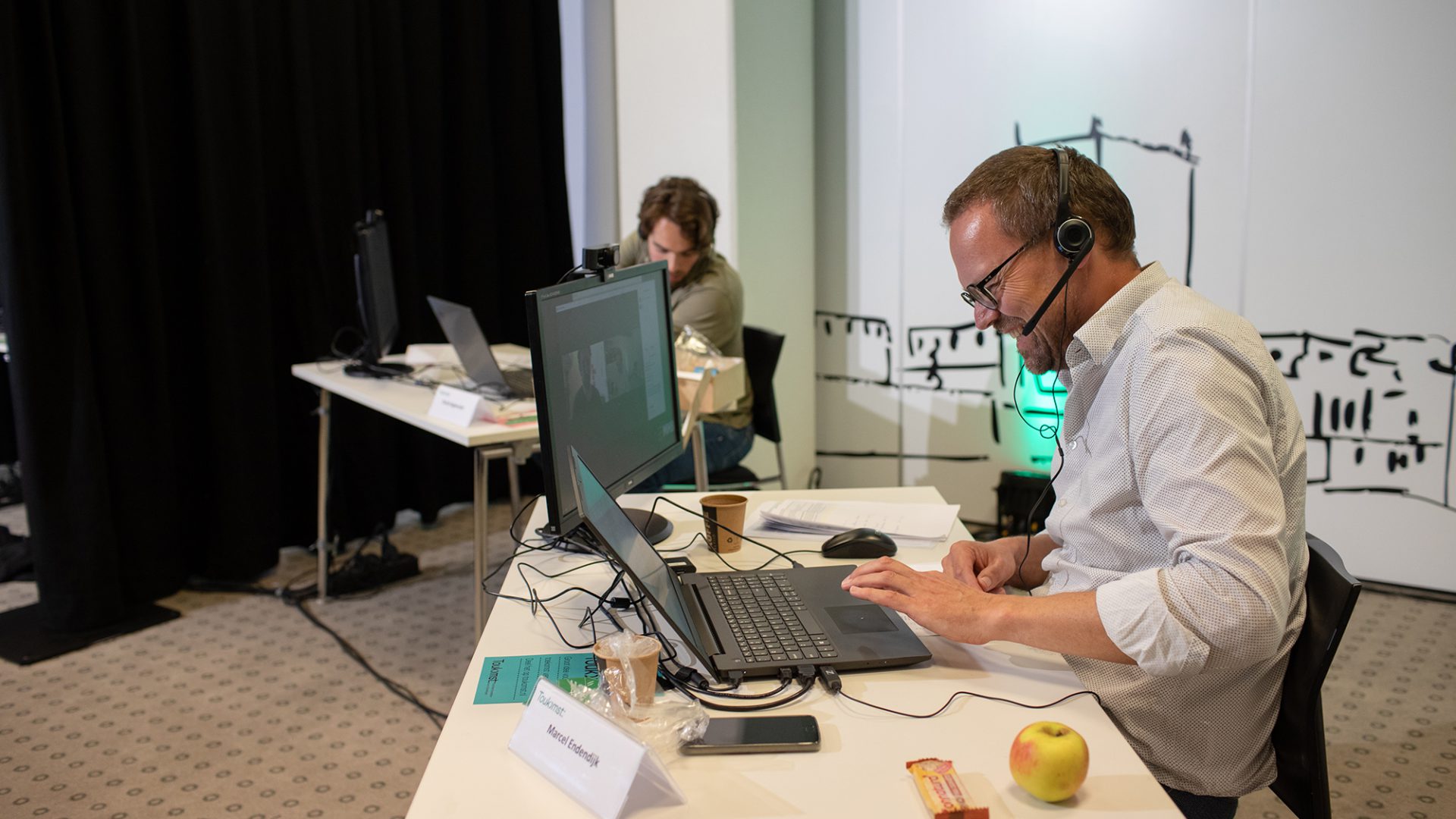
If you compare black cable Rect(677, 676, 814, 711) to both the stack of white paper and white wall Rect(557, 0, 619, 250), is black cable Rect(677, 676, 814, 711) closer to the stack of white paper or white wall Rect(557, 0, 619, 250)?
the stack of white paper

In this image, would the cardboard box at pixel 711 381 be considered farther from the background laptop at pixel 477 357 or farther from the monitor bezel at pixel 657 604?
the monitor bezel at pixel 657 604

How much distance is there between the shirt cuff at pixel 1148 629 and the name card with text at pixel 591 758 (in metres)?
0.51

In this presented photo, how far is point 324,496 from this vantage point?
3344 mm

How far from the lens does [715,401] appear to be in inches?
116

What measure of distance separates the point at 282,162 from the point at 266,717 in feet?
6.42

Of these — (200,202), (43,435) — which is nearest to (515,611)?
(43,435)

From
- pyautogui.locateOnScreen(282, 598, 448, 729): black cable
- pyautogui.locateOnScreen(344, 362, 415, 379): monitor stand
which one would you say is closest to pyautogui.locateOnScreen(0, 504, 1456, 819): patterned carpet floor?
pyautogui.locateOnScreen(282, 598, 448, 729): black cable

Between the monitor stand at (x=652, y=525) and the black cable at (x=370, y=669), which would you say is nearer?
the monitor stand at (x=652, y=525)

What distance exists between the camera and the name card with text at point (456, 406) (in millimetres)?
2455

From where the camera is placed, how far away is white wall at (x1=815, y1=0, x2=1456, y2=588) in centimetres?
314

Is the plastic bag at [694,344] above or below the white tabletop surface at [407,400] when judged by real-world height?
above

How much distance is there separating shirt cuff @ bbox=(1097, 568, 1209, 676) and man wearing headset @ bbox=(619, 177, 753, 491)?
6.84 ft

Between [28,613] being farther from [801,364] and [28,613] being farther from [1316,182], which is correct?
[1316,182]

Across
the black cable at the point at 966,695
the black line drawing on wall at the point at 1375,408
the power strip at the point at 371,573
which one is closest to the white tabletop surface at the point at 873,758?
the black cable at the point at 966,695
